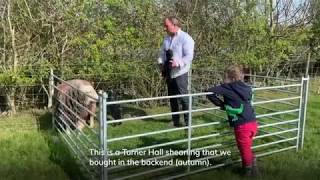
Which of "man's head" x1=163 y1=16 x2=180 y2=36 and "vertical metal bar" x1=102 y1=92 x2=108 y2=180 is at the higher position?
"man's head" x1=163 y1=16 x2=180 y2=36

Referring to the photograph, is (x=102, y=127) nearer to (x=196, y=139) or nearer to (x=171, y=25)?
(x=196, y=139)

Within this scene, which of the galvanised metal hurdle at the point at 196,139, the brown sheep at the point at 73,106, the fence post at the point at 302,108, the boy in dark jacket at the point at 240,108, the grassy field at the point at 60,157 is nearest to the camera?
the galvanised metal hurdle at the point at 196,139

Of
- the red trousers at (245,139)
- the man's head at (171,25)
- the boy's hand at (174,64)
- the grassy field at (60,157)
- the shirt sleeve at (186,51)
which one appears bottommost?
the grassy field at (60,157)

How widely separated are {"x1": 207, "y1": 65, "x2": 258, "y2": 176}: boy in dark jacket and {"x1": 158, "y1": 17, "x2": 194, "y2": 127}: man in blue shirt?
153 centimetres

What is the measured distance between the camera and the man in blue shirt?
6.52 m

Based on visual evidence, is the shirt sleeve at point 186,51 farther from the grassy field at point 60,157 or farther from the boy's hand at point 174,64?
the grassy field at point 60,157

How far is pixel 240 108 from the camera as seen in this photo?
4.98 metres

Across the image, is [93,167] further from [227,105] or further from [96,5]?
[96,5]

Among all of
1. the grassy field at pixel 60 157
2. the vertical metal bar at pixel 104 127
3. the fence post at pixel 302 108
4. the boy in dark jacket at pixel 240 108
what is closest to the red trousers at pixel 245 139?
the boy in dark jacket at pixel 240 108

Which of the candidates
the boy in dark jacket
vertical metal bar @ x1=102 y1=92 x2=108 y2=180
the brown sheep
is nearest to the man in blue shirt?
the brown sheep

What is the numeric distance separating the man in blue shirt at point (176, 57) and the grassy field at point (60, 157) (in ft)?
2.23

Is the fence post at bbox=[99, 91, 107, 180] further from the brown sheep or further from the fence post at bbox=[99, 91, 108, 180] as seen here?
the brown sheep

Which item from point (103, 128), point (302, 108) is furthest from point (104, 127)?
point (302, 108)

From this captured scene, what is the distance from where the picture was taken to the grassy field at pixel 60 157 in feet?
16.6
